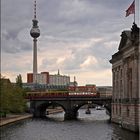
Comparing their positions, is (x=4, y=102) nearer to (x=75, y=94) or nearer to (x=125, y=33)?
(x=125, y=33)

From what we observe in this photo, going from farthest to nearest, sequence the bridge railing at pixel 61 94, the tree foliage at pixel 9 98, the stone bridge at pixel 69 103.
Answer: the bridge railing at pixel 61 94
the stone bridge at pixel 69 103
the tree foliage at pixel 9 98

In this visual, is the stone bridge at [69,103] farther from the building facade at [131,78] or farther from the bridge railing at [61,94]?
the building facade at [131,78]

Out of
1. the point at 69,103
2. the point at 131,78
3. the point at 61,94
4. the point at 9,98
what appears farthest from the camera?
the point at 61,94

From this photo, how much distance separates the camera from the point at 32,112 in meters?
159

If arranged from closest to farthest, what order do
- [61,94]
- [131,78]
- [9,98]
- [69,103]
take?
[131,78] < [9,98] < [69,103] < [61,94]

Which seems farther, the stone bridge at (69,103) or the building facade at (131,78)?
the stone bridge at (69,103)

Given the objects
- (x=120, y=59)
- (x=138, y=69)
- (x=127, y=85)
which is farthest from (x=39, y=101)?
(x=138, y=69)

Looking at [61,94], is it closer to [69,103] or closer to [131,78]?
[69,103]

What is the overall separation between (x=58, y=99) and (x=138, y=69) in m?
75.1

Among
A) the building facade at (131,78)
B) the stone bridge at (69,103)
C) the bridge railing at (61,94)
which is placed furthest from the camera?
the bridge railing at (61,94)

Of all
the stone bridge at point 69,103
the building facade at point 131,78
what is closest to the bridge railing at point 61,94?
the stone bridge at point 69,103

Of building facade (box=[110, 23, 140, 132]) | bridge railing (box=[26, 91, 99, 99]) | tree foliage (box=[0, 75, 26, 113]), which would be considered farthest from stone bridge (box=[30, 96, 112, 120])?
building facade (box=[110, 23, 140, 132])

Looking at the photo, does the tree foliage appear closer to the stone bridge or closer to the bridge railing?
the stone bridge

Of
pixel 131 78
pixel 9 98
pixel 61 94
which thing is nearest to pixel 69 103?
pixel 61 94
